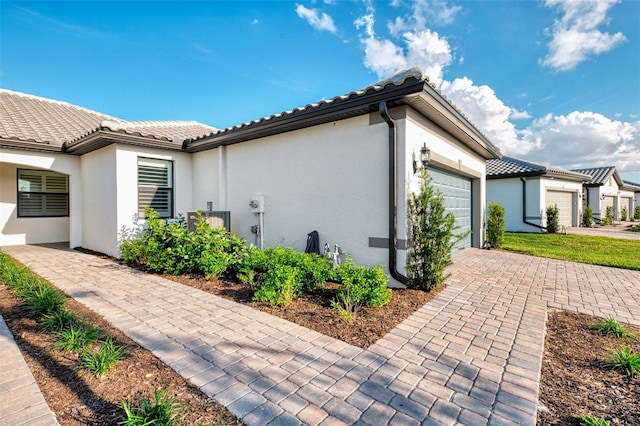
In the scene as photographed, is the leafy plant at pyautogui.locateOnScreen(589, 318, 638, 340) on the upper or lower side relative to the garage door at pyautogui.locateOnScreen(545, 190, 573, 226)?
lower

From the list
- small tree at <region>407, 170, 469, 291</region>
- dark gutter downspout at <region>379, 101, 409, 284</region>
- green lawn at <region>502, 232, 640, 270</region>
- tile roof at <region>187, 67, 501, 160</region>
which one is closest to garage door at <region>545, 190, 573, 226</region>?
green lawn at <region>502, 232, 640, 270</region>

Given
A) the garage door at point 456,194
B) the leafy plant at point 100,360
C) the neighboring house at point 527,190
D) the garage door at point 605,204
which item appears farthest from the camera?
the garage door at point 605,204

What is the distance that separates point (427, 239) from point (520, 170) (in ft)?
43.5

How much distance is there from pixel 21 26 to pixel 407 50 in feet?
32.9

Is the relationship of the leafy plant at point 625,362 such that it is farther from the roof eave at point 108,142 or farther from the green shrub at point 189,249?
the roof eave at point 108,142

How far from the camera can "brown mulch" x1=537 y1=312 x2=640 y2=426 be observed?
7.02 feet

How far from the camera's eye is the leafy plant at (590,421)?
1921mm

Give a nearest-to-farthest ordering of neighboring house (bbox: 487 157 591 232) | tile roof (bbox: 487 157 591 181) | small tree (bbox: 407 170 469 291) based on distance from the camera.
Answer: small tree (bbox: 407 170 469 291) → tile roof (bbox: 487 157 591 181) → neighboring house (bbox: 487 157 591 232)

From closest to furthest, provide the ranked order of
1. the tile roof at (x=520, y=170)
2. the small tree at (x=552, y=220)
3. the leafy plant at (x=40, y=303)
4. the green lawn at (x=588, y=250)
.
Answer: the leafy plant at (x=40, y=303) → the green lawn at (x=588, y=250) → the small tree at (x=552, y=220) → the tile roof at (x=520, y=170)

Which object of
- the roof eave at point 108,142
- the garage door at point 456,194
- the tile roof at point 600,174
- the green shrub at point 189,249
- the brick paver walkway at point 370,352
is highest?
the tile roof at point 600,174

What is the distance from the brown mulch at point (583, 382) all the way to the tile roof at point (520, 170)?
12.9 metres

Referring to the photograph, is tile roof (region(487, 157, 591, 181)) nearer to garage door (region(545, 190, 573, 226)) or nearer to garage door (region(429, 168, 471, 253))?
garage door (region(545, 190, 573, 226))

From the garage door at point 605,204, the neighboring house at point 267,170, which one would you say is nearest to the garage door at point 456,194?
the neighboring house at point 267,170

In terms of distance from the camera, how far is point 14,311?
157 inches
